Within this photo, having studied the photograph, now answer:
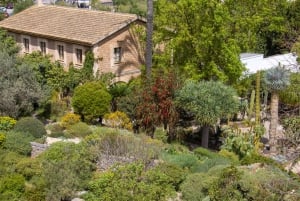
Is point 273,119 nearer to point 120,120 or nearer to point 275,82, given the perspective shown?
point 275,82

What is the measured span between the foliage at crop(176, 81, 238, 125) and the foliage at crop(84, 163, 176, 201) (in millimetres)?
5988

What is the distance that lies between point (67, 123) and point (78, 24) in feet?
30.4

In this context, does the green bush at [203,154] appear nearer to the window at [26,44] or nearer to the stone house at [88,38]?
the stone house at [88,38]

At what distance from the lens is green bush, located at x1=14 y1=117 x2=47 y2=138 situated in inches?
894

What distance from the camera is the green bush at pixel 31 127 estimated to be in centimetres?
2270

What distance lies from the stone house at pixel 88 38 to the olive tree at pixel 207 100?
8304 millimetres

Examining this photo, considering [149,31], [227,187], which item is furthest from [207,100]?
[227,187]

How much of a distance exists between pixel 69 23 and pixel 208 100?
43.3 ft

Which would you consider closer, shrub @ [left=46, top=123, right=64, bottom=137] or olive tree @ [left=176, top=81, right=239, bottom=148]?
olive tree @ [left=176, top=81, right=239, bottom=148]

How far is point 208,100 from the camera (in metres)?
23.2

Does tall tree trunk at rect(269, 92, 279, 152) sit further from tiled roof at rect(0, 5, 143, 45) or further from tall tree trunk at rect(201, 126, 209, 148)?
tiled roof at rect(0, 5, 143, 45)

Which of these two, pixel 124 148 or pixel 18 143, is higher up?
pixel 124 148

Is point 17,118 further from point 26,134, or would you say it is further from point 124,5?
point 124,5

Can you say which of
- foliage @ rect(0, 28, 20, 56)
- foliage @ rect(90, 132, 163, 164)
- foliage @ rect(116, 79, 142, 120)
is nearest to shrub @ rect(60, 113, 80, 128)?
foliage @ rect(116, 79, 142, 120)
